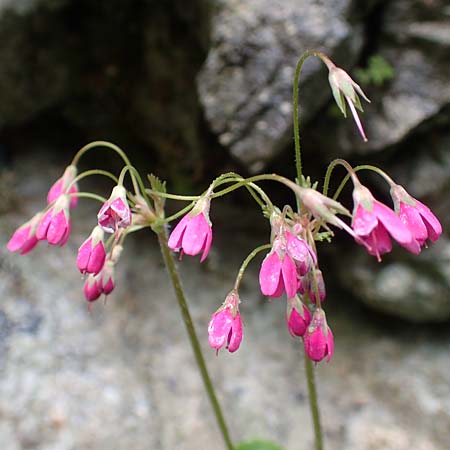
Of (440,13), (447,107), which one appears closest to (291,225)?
(447,107)

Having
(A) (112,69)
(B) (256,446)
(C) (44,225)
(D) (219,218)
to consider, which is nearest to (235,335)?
A: (C) (44,225)

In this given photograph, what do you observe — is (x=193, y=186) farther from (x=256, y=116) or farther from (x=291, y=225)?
(x=291, y=225)

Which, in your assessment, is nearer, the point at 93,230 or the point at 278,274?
the point at 278,274

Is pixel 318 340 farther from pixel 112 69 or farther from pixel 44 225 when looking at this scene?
pixel 112 69

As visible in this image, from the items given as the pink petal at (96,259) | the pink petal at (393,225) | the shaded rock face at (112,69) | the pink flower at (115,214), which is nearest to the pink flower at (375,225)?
the pink petal at (393,225)

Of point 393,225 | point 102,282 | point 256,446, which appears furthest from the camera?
point 256,446

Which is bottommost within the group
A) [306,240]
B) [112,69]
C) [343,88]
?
[112,69]

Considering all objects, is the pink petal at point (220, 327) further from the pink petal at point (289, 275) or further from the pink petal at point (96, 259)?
the pink petal at point (96, 259)
